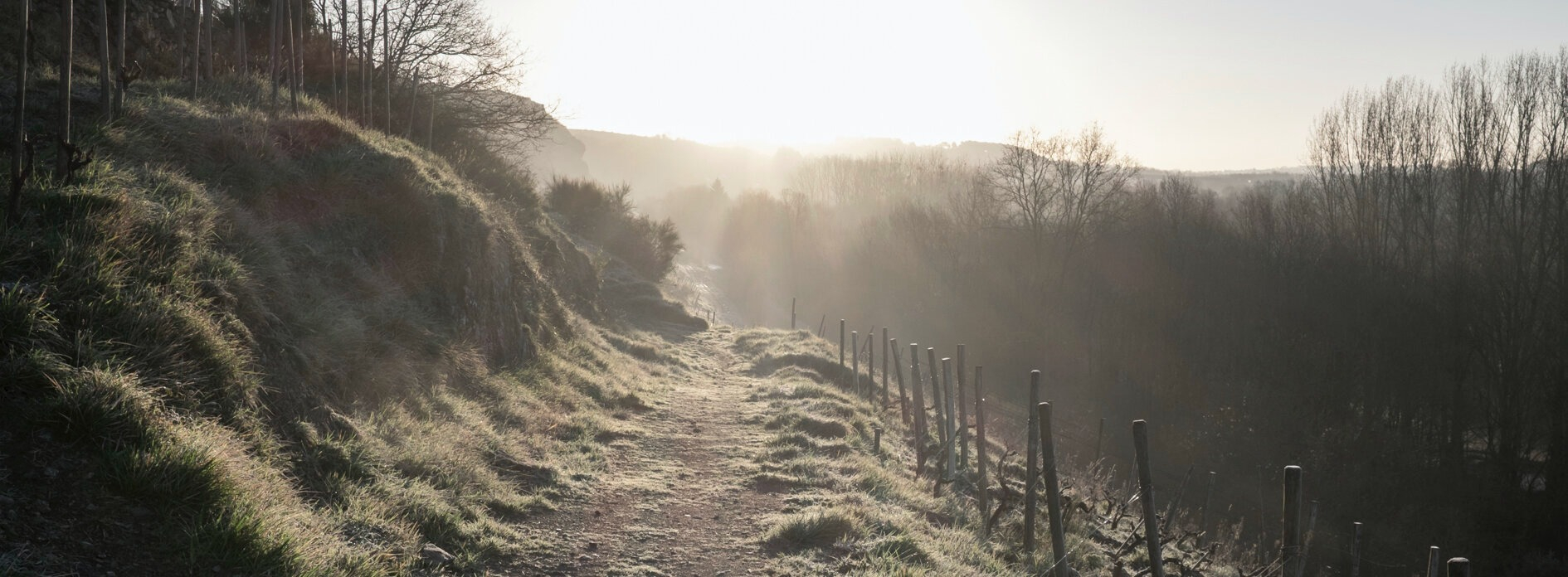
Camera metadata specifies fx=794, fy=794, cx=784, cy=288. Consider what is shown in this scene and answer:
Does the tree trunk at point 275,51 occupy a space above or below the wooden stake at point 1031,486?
above

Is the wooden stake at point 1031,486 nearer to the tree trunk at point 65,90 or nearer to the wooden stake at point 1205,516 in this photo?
the wooden stake at point 1205,516

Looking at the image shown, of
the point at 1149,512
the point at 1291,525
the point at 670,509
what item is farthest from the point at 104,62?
the point at 1291,525

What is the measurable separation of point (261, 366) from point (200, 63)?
1063 cm

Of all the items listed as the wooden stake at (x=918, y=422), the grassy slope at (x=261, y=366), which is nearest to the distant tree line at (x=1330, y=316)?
the wooden stake at (x=918, y=422)

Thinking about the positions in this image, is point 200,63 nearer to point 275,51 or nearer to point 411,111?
point 275,51

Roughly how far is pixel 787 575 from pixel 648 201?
427 feet

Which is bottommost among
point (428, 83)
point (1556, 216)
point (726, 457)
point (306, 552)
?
point (726, 457)

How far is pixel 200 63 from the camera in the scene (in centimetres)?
1367

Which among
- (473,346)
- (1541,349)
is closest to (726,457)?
(473,346)

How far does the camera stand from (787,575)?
6.65m

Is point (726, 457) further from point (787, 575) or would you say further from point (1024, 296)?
point (1024, 296)

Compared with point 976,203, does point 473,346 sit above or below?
below

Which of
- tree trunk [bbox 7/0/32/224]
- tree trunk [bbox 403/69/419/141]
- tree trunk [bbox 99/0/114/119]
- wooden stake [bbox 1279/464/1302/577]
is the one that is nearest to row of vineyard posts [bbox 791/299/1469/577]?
wooden stake [bbox 1279/464/1302/577]

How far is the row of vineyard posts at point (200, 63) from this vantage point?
5934 millimetres
